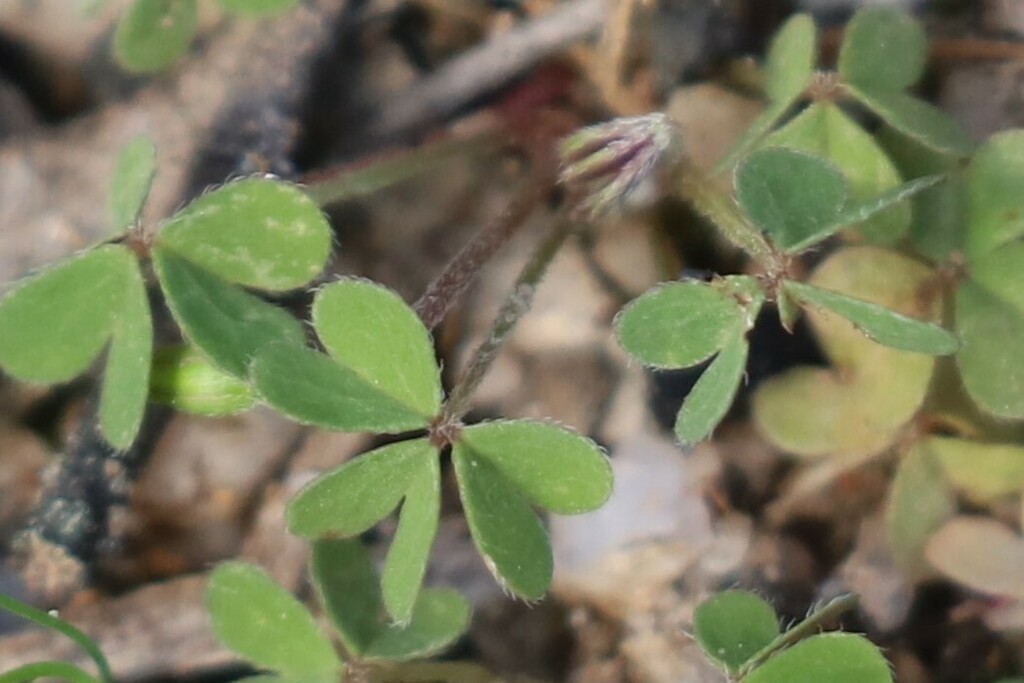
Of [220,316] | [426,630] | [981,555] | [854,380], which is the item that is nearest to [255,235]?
[220,316]

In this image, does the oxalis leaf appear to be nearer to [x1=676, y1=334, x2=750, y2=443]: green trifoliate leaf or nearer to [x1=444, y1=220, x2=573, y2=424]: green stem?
[x1=444, y1=220, x2=573, y2=424]: green stem

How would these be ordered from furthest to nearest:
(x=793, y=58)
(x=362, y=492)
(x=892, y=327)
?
(x=793, y=58) < (x=362, y=492) < (x=892, y=327)

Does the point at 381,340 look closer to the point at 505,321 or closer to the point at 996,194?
the point at 505,321

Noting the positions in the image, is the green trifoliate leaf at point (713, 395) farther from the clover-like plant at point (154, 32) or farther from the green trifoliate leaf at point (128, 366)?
the clover-like plant at point (154, 32)

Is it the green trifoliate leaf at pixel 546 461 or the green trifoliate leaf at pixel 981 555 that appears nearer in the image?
the green trifoliate leaf at pixel 546 461

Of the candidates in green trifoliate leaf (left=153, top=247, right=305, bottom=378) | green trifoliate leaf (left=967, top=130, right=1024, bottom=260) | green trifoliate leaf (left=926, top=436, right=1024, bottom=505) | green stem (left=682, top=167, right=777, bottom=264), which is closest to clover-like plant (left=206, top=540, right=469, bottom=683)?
green trifoliate leaf (left=153, top=247, right=305, bottom=378)

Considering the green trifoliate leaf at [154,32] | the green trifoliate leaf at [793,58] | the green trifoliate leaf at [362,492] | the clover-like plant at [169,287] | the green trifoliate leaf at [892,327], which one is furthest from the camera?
the green trifoliate leaf at [154,32]

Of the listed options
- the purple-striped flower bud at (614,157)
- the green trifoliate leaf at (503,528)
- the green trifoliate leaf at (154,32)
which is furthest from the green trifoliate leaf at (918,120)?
the green trifoliate leaf at (154,32)
